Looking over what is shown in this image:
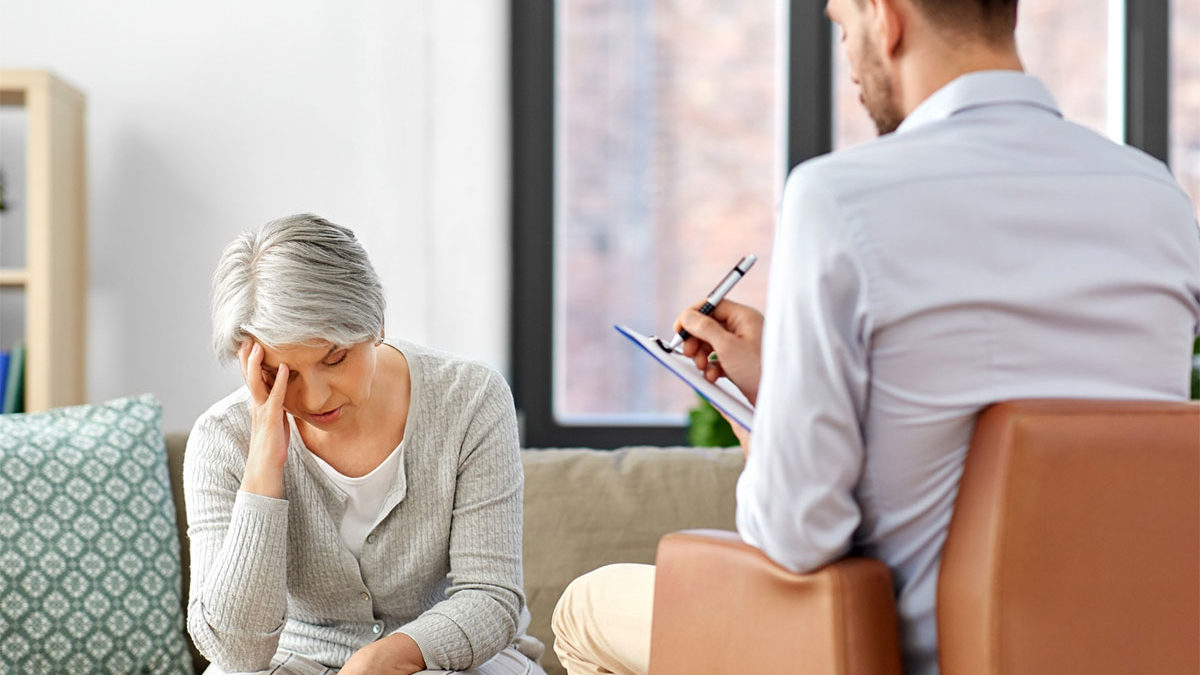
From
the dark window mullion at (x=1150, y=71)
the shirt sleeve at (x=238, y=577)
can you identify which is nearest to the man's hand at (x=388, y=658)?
the shirt sleeve at (x=238, y=577)

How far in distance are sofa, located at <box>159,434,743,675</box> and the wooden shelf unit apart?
734mm

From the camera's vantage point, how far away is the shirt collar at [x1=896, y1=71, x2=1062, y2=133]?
1.08 metres

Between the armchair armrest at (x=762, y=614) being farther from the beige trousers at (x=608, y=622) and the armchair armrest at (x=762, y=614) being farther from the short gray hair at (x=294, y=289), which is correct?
the short gray hair at (x=294, y=289)

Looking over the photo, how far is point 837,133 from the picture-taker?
330 centimetres

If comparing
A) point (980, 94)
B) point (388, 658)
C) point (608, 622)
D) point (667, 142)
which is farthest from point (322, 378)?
point (667, 142)

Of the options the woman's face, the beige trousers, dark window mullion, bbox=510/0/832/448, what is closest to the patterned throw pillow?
the woman's face

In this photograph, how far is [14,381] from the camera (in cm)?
280

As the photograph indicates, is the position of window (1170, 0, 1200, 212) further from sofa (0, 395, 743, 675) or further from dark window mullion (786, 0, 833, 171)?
sofa (0, 395, 743, 675)

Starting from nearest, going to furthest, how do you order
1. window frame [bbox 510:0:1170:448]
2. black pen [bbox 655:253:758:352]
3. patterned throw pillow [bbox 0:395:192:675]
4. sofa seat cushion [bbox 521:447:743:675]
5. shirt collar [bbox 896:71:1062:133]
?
shirt collar [bbox 896:71:1062:133] → black pen [bbox 655:253:758:352] → patterned throw pillow [bbox 0:395:192:675] → sofa seat cushion [bbox 521:447:743:675] → window frame [bbox 510:0:1170:448]

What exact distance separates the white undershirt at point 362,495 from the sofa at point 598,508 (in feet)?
1.51

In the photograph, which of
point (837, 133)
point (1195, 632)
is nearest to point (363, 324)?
point (1195, 632)

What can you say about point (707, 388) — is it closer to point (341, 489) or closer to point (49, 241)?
point (341, 489)

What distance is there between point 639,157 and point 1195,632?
8.05ft

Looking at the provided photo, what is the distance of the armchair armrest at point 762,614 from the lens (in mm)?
1021
